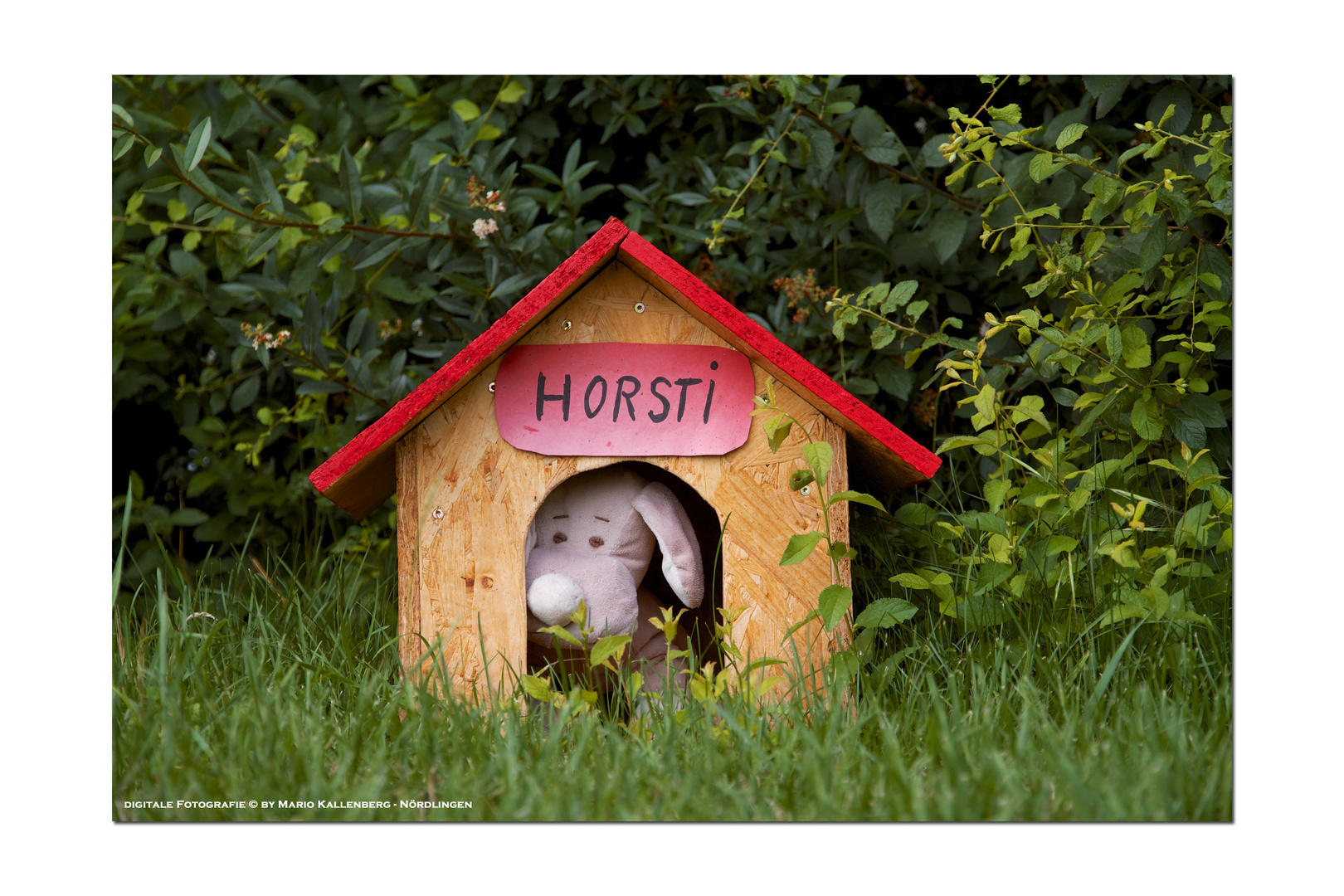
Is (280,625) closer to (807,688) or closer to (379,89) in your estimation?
(807,688)

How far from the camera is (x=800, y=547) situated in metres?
1.65

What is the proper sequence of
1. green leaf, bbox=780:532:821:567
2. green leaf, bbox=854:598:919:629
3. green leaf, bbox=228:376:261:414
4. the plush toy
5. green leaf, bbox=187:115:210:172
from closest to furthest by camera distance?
1. green leaf, bbox=780:532:821:567
2. green leaf, bbox=854:598:919:629
3. the plush toy
4. green leaf, bbox=187:115:210:172
5. green leaf, bbox=228:376:261:414

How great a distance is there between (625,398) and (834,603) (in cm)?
50

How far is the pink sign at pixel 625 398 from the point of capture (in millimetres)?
1760

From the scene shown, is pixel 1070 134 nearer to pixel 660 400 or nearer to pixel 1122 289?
pixel 1122 289

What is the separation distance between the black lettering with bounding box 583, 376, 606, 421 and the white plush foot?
307 mm

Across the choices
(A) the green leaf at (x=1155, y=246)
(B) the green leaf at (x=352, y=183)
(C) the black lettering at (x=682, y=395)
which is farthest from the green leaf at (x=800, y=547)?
(B) the green leaf at (x=352, y=183)

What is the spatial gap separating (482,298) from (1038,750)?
154 centimetres

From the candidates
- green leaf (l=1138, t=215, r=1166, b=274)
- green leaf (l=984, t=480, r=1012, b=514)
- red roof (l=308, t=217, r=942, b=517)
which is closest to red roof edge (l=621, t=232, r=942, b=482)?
red roof (l=308, t=217, r=942, b=517)

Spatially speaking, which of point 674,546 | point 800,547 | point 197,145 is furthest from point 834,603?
point 197,145

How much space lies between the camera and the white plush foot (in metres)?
1.80

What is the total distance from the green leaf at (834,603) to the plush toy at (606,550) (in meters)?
0.30

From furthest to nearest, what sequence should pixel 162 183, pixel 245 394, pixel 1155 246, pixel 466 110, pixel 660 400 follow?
pixel 245 394, pixel 466 110, pixel 162 183, pixel 1155 246, pixel 660 400

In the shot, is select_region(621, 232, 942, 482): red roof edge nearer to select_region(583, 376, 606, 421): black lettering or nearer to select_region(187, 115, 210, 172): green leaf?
select_region(583, 376, 606, 421): black lettering
